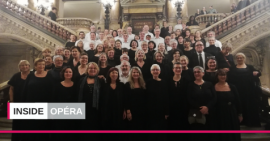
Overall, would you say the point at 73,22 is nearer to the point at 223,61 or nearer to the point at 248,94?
the point at 223,61

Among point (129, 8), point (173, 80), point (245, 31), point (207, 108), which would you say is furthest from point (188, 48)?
point (129, 8)

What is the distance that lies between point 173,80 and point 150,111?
0.66 m

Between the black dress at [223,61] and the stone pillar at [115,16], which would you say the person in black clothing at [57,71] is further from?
the stone pillar at [115,16]

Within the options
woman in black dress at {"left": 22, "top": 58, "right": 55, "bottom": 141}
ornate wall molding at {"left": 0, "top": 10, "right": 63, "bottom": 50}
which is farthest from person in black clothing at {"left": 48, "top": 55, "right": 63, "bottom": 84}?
ornate wall molding at {"left": 0, "top": 10, "right": 63, "bottom": 50}

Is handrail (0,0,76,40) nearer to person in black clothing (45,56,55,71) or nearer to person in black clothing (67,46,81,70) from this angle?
person in black clothing (67,46,81,70)

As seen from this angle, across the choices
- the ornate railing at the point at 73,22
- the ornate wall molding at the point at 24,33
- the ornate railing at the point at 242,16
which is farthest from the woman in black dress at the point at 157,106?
the ornate railing at the point at 73,22

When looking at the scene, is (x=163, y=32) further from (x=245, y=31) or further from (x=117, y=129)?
(x=117, y=129)

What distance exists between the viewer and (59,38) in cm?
828

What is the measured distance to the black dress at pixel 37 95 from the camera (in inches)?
124

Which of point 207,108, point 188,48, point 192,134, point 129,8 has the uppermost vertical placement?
point 129,8

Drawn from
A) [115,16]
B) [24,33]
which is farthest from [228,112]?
[115,16]

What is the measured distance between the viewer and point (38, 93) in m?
3.15

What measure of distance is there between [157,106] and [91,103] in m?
1.05

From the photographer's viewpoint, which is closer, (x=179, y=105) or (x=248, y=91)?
(x=179, y=105)
